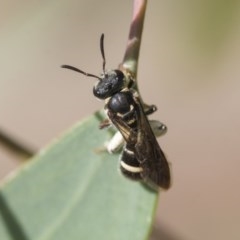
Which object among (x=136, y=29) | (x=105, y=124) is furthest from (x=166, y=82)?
(x=136, y=29)

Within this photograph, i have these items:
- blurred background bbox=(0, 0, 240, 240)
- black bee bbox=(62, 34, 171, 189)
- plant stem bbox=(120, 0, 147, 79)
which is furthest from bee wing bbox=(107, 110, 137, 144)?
blurred background bbox=(0, 0, 240, 240)

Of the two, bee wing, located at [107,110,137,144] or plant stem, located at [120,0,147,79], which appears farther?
bee wing, located at [107,110,137,144]

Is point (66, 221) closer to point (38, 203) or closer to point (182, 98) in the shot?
point (38, 203)

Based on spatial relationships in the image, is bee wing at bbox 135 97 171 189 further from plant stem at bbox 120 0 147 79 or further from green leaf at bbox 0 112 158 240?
plant stem at bbox 120 0 147 79

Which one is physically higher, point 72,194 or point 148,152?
point 148,152

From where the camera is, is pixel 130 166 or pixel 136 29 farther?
pixel 130 166

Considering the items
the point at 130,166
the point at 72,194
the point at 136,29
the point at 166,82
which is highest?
the point at 136,29

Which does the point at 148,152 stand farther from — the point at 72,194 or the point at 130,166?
the point at 72,194
